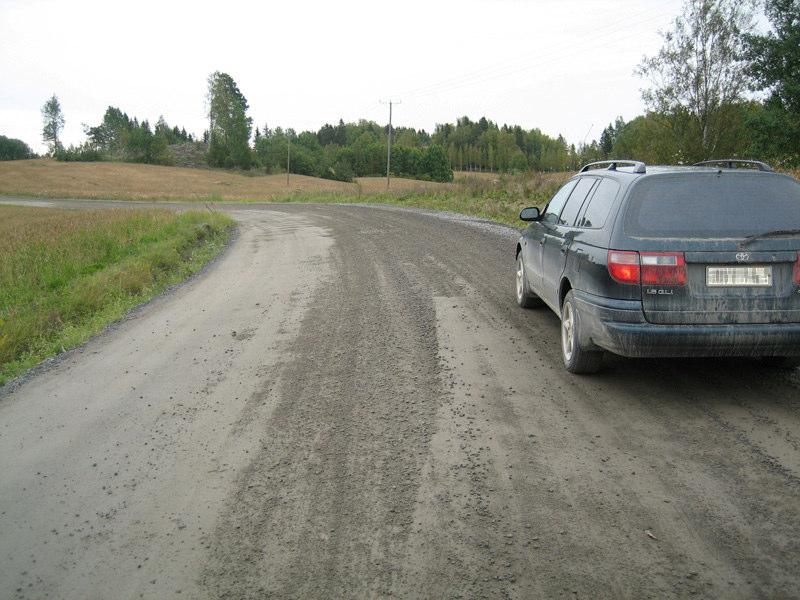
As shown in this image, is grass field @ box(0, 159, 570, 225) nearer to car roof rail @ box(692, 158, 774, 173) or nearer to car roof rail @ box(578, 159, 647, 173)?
car roof rail @ box(578, 159, 647, 173)

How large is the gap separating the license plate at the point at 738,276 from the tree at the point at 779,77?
1207 inches

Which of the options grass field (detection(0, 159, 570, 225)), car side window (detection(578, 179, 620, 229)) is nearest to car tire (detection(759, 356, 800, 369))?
car side window (detection(578, 179, 620, 229))

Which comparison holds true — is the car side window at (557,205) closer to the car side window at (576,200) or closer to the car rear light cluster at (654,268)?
the car side window at (576,200)

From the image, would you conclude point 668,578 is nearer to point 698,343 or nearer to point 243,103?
point 698,343

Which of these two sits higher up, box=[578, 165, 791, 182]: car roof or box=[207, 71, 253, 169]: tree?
box=[207, 71, 253, 169]: tree

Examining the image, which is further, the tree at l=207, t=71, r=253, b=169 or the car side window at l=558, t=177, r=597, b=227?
the tree at l=207, t=71, r=253, b=169

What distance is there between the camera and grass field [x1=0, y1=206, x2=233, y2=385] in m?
7.88

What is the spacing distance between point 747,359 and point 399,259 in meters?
7.24

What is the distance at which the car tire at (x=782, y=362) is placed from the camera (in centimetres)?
526

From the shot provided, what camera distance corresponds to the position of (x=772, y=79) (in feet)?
107

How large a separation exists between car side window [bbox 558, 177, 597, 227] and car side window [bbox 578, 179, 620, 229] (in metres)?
0.24

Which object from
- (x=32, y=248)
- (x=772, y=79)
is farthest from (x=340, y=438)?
(x=772, y=79)

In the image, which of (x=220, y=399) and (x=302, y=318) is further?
(x=302, y=318)

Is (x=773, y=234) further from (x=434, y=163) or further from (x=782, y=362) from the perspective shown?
(x=434, y=163)
